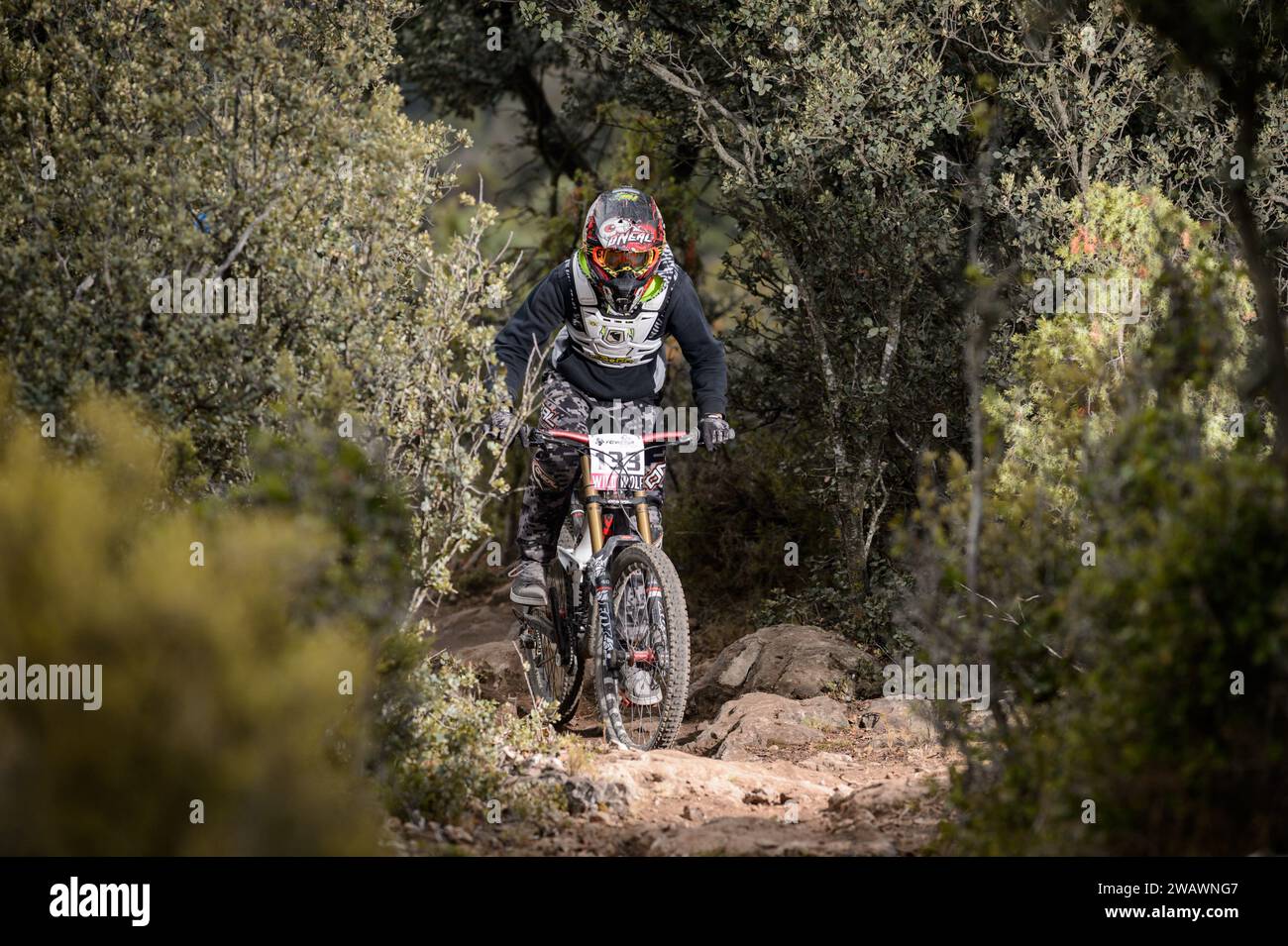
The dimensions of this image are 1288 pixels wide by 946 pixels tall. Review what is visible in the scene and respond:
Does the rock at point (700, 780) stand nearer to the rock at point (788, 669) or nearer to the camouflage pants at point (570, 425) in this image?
the camouflage pants at point (570, 425)

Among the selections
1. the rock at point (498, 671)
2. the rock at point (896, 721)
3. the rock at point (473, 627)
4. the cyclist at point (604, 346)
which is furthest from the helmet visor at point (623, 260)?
the rock at point (473, 627)

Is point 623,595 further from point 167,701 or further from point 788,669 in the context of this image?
point 167,701

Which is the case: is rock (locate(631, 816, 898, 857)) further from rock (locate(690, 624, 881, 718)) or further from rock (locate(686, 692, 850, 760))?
rock (locate(690, 624, 881, 718))

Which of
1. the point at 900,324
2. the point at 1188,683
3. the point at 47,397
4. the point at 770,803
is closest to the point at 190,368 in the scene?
the point at 47,397

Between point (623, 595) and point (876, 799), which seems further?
point (623, 595)

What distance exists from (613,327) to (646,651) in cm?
Answer: 165

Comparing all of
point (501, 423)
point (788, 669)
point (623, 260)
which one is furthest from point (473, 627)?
point (501, 423)

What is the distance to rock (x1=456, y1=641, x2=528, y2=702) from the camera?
28.2 ft

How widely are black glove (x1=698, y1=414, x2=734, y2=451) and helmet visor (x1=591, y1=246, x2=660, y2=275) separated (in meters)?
0.81

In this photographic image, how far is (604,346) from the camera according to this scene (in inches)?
271

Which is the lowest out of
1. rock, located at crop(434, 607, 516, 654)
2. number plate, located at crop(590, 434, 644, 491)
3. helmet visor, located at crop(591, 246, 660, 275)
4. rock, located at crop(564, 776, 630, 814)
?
rock, located at crop(564, 776, 630, 814)

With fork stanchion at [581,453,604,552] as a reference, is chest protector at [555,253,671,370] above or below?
above

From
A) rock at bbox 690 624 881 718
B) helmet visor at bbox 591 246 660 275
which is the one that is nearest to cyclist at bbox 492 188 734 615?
helmet visor at bbox 591 246 660 275

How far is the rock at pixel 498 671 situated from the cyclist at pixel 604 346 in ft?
5.21
